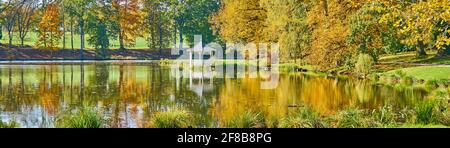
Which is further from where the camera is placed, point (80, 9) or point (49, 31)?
point (80, 9)

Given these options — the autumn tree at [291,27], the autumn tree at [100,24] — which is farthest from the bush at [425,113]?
the autumn tree at [100,24]

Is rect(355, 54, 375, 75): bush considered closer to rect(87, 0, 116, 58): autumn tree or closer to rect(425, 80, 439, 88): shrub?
rect(425, 80, 439, 88): shrub

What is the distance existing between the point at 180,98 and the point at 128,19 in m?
58.9

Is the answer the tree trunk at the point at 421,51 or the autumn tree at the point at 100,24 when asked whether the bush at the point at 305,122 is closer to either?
the tree trunk at the point at 421,51

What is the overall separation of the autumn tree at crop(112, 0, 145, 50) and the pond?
48361 mm

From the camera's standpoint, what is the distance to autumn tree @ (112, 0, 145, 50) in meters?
79.3

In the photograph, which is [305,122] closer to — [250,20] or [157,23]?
[250,20]

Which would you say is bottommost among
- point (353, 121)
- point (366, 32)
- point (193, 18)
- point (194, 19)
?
point (353, 121)

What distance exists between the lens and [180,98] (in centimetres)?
2277

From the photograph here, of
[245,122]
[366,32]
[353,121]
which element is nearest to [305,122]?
[353,121]

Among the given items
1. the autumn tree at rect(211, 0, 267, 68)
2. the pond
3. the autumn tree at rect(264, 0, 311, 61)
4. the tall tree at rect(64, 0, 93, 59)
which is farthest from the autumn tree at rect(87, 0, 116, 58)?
the pond

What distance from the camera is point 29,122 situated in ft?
52.4

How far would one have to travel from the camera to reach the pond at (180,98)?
17.8 meters
